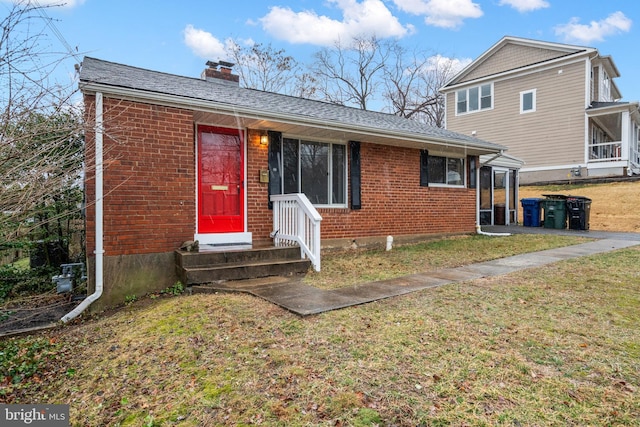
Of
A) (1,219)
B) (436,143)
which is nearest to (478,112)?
(436,143)

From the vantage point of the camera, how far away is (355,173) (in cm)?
850

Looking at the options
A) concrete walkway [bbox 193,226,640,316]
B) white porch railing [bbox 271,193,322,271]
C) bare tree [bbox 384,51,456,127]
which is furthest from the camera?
bare tree [bbox 384,51,456,127]

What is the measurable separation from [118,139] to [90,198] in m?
0.95

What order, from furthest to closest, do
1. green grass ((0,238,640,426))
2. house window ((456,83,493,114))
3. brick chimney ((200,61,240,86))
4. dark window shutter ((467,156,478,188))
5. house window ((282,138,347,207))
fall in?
house window ((456,83,493,114)), dark window shutter ((467,156,478,188)), brick chimney ((200,61,240,86)), house window ((282,138,347,207)), green grass ((0,238,640,426))

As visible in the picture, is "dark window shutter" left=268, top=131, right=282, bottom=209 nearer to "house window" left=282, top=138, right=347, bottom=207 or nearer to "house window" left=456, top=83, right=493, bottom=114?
"house window" left=282, top=138, right=347, bottom=207

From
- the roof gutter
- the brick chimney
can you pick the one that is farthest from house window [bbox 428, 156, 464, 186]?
→ the brick chimney

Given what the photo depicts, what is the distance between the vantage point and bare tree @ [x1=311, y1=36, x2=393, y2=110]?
24422mm

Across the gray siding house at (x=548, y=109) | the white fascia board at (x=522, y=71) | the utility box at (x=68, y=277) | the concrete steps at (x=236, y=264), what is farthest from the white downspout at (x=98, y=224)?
the white fascia board at (x=522, y=71)

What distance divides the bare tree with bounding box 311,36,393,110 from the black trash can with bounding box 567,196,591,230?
53.3 feet

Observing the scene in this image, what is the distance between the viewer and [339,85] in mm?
25484

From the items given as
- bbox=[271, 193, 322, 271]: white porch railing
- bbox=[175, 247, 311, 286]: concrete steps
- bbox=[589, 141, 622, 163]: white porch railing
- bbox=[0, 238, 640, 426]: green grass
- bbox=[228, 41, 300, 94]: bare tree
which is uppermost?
bbox=[228, 41, 300, 94]: bare tree

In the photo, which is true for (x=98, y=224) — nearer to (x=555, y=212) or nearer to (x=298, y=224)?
(x=298, y=224)

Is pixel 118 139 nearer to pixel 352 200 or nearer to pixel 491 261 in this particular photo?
pixel 352 200

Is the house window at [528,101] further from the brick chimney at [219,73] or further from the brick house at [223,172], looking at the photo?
the brick chimney at [219,73]
